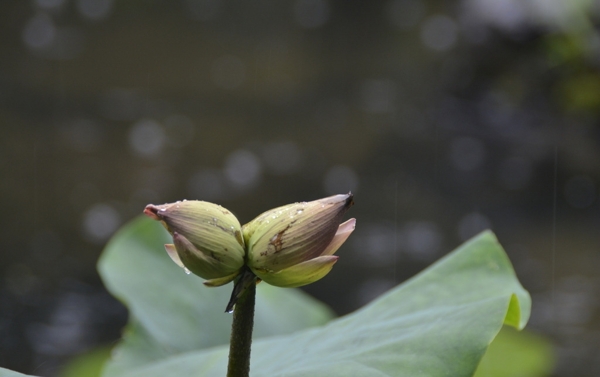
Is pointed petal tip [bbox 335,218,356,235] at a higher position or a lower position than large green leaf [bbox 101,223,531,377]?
higher

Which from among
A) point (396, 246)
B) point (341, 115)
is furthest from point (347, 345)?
point (396, 246)

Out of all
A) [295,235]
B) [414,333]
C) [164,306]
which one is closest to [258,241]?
[295,235]

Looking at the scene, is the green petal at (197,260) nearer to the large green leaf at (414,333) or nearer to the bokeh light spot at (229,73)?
the large green leaf at (414,333)

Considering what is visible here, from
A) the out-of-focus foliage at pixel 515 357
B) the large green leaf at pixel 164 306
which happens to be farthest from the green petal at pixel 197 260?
the out-of-focus foliage at pixel 515 357

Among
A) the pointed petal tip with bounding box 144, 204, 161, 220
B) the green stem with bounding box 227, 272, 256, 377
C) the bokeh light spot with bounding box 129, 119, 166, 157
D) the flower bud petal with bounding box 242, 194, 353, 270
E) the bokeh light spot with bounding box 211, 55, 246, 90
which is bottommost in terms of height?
the bokeh light spot with bounding box 129, 119, 166, 157

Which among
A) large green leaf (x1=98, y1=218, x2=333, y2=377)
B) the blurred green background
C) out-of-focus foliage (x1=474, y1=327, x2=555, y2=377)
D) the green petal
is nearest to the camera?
the green petal

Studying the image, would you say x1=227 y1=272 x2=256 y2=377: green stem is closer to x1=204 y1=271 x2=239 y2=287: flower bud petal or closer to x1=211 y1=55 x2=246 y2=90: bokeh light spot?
x1=204 y1=271 x2=239 y2=287: flower bud petal

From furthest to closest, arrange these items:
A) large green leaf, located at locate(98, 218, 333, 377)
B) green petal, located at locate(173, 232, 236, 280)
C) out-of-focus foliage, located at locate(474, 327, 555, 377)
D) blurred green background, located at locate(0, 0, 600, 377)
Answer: blurred green background, located at locate(0, 0, 600, 377)
out-of-focus foliage, located at locate(474, 327, 555, 377)
large green leaf, located at locate(98, 218, 333, 377)
green petal, located at locate(173, 232, 236, 280)

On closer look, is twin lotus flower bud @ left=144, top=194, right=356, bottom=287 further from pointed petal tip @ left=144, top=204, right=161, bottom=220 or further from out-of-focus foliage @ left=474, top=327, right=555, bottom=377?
out-of-focus foliage @ left=474, top=327, right=555, bottom=377

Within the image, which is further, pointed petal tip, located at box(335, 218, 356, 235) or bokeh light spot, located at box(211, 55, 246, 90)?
bokeh light spot, located at box(211, 55, 246, 90)

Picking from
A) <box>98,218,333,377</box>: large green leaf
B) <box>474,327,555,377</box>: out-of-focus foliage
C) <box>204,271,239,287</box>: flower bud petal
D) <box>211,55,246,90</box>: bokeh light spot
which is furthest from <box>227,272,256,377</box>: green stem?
<box>211,55,246,90</box>: bokeh light spot
